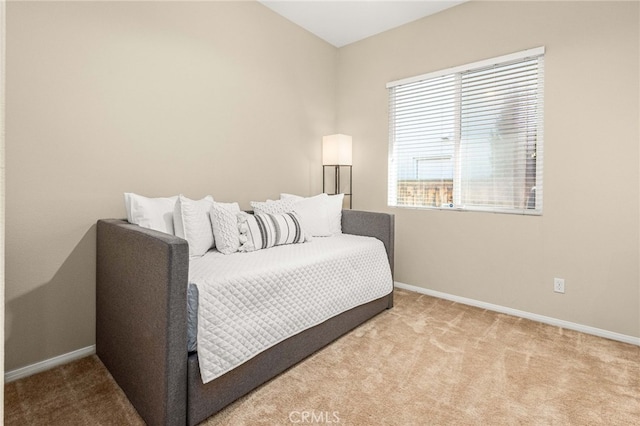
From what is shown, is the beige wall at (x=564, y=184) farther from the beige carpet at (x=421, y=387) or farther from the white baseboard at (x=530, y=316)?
the beige carpet at (x=421, y=387)

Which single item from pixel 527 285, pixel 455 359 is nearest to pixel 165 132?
pixel 455 359

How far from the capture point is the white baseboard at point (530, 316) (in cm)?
232

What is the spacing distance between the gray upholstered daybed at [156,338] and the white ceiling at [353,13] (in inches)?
95.2

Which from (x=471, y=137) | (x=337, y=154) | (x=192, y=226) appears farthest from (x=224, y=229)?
(x=471, y=137)

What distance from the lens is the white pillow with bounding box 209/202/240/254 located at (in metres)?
2.16

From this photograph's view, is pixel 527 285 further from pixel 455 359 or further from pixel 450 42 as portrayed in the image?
pixel 450 42

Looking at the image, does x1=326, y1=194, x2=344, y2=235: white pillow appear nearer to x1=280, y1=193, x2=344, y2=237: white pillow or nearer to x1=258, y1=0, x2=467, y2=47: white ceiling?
x1=280, y1=193, x2=344, y2=237: white pillow

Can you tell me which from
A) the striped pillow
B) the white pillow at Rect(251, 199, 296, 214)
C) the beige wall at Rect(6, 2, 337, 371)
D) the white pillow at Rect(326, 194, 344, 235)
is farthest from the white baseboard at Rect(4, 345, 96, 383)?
the white pillow at Rect(326, 194, 344, 235)

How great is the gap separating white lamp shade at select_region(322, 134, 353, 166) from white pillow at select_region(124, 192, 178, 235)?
1.79m

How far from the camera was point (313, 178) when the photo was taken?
365cm

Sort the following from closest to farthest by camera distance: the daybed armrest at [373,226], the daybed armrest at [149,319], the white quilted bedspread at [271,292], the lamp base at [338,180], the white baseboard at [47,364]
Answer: the daybed armrest at [149,319] < the white quilted bedspread at [271,292] < the white baseboard at [47,364] < the daybed armrest at [373,226] < the lamp base at [338,180]

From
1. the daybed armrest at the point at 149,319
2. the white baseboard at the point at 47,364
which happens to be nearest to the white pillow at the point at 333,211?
the daybed armrest at the point at 149,319

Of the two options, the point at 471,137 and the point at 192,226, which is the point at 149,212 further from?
the point at 471,137

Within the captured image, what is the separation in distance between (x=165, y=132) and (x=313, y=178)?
64.5 inches
